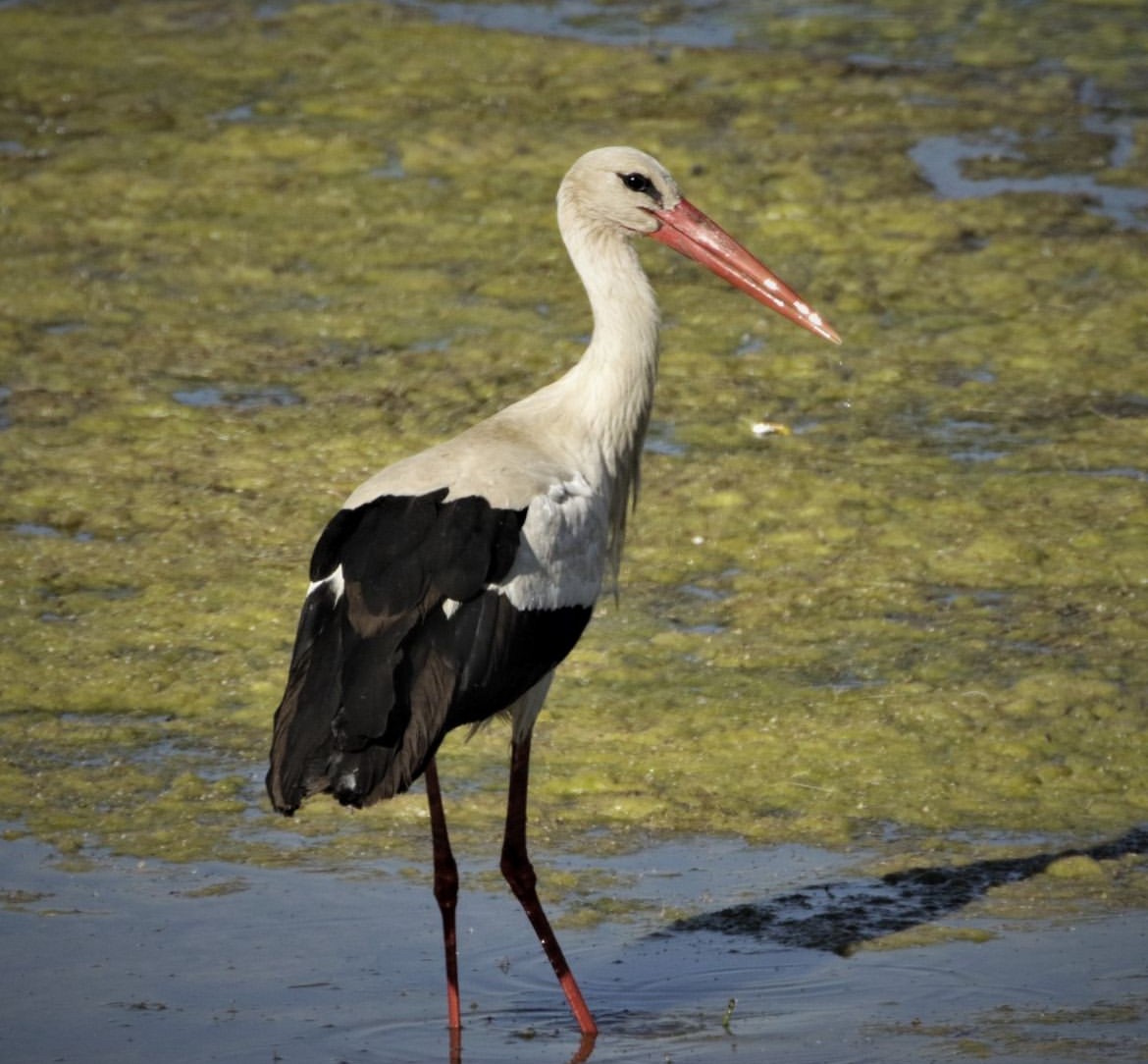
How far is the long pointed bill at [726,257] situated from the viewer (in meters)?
5.41

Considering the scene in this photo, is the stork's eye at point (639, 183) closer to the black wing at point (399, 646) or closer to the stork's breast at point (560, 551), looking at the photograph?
the stork's breast at point (560, 551)

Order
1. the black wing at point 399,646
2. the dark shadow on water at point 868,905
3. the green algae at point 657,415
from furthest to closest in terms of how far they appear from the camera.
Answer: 1. the green algae at point 657,415
2. the dark shadow on water at point 868,905
3. the black wing at point 399,646

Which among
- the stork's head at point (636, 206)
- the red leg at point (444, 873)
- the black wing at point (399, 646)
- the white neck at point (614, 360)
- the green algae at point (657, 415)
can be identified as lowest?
the green algae at point (657, 415)

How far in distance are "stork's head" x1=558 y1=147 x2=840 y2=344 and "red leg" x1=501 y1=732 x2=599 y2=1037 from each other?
1290 millimetres

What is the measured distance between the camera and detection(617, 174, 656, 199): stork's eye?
5.30 m

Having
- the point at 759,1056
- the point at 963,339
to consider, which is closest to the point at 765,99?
the point at 963,339

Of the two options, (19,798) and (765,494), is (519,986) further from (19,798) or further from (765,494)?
(765,494)

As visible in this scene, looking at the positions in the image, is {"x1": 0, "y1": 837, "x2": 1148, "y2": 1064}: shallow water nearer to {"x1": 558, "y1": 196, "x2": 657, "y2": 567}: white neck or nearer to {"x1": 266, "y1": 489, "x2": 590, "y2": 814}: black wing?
{"x1": 266, "y1": 489, "x2": 590, "y2": 814}: black wing

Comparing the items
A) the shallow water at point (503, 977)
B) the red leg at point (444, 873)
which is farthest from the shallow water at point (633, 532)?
the red leg at point (444, 873)

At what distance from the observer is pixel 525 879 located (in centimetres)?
485

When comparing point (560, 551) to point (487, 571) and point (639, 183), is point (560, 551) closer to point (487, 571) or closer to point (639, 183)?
point (487, 571)

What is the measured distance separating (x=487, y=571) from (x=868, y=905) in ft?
4.16

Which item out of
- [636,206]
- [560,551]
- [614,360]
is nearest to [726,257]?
[636,206]

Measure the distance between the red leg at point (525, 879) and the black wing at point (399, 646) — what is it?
30 centimetres
